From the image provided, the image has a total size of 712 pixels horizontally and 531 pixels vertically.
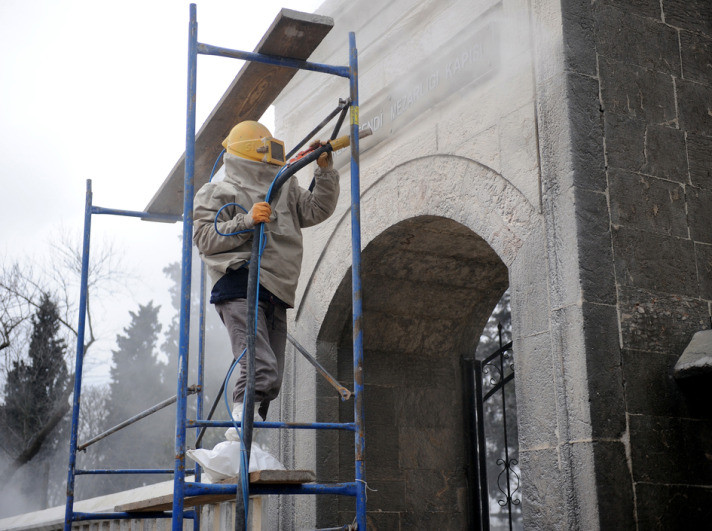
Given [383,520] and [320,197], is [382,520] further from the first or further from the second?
[320,197]

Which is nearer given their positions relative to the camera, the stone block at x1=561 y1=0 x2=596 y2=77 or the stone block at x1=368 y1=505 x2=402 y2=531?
the stone block at x1=561 y1=0 x2=596 y2=77

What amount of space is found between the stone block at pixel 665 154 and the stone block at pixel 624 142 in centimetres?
4

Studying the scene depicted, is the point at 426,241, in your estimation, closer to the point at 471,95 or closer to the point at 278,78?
the point at 471,95

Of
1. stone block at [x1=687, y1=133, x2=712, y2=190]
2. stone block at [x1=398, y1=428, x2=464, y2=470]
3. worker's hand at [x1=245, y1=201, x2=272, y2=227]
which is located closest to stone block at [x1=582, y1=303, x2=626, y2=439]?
stone block at [x1=687, y1=133, x2=712, y2=190]

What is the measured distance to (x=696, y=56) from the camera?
4641mm

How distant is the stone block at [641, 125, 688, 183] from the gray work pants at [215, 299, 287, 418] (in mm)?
1976

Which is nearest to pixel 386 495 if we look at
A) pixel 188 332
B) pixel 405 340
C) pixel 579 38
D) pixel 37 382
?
pixel 405 340

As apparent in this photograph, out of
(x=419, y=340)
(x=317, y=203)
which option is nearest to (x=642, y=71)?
(x=317, y=203)

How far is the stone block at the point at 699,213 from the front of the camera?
4.30 meters

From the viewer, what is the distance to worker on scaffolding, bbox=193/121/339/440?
3768mm

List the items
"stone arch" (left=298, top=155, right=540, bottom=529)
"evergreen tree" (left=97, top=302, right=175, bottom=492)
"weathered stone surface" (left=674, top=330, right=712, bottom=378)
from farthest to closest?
"evergreen tree" (left=97, top=302, right=175, bottom=492), "stone arch" (left=298, top=155, right=540, bottom=529), "weathered stone surface" (left=674, top=330, right=712, bottom=378)

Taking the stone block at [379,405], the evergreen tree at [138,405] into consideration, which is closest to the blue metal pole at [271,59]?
the stone block at [379,405]

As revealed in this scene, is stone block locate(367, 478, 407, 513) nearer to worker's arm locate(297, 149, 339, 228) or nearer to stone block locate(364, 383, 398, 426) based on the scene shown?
stone block locate(364, 383, 398, 426)

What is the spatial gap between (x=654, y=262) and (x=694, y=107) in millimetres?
994
